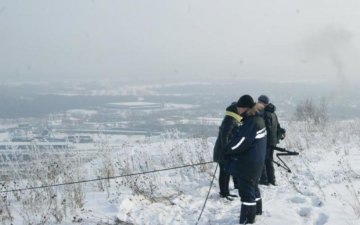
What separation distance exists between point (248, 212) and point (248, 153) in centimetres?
88

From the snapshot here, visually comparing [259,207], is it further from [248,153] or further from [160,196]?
[160,196]

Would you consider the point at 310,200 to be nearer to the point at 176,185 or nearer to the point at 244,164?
the point at 244,164

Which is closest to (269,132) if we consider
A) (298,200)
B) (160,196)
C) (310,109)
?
(298,200)

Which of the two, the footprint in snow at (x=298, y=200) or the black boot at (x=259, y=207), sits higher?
the black boot at (x=259, y=207)

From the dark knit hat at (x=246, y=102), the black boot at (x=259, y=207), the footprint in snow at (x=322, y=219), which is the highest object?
the dark knit hat at (x=246, y=102)

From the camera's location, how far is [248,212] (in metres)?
6.18

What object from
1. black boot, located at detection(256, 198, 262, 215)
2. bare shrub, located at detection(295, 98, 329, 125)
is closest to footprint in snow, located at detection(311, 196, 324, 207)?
black boot, located at detection(256, 198, 262, 215)

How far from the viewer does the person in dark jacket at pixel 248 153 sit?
19.7 ft

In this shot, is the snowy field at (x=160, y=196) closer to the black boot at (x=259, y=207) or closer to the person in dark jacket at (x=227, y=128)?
the black boot at (x=259, y=207)

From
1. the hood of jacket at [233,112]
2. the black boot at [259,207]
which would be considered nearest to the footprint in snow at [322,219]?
the black boot at [259,207]

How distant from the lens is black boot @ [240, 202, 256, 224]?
617 cm

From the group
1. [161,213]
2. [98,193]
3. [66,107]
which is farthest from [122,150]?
[66,107]

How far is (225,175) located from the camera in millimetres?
8203

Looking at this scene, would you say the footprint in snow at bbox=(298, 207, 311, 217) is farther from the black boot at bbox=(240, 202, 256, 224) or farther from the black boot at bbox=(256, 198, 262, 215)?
the black boot at bbox=(240, 202, 256, 224)
